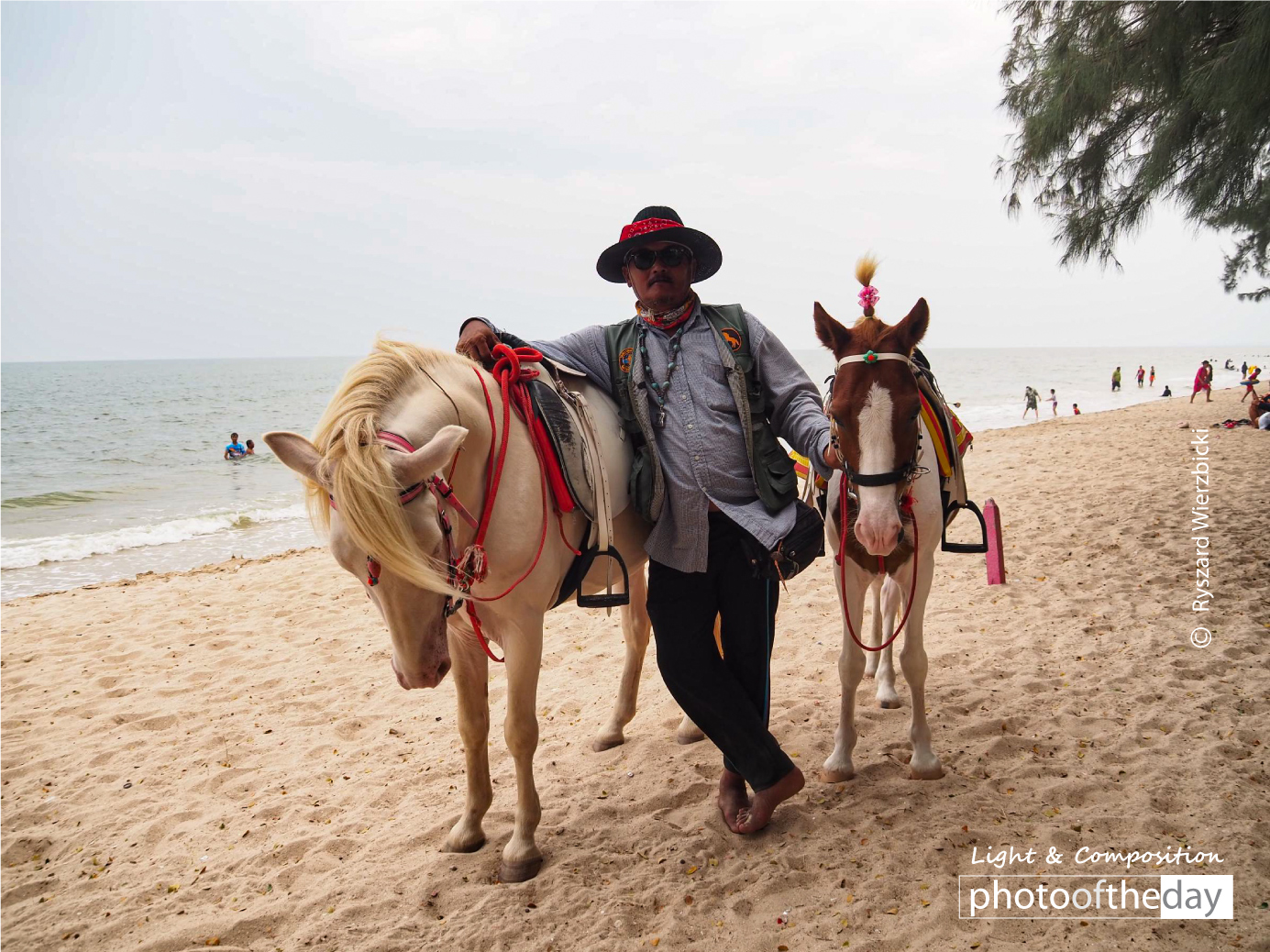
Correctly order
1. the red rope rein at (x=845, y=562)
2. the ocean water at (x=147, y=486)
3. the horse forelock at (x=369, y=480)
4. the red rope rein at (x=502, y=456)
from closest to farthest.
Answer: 1. the horse forelock at (x=369, y=480)
2. the red rope rein at (x=502, y=456)
3. the red rope rein at (x=845, y=562)
4. the ocean water at (x=147, y=486)

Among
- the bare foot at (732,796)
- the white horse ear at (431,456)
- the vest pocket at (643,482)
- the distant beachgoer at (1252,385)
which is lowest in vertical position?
the bare foot at (732,796)

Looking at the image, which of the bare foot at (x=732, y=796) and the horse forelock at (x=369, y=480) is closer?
the horse forelock at (x=369, y=480)

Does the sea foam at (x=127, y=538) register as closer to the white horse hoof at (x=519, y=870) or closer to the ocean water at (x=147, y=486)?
the ocean water at (x=147, y=486)

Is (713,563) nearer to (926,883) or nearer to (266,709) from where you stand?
(926,883)

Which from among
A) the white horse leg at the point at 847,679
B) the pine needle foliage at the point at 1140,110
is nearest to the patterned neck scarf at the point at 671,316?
the white horse leg at the point at 847,679

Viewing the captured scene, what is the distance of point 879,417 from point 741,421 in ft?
1.50

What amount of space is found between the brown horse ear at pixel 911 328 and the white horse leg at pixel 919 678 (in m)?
0.92

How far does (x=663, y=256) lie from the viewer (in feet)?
8.54

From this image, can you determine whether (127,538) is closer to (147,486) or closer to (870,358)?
(147,486)

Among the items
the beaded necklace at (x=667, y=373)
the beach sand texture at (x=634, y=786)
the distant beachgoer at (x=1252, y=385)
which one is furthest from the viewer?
the distant beachgoer at (x=1252, y=385)

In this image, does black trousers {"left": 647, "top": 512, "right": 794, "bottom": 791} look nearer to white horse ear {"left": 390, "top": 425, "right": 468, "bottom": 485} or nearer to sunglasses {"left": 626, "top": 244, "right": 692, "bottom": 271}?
sunglasses {"left": 626, "top": 244, "right": 692, "bottom": 271}

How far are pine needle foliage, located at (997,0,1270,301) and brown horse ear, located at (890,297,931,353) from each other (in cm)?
321

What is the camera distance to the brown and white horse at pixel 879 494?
92.7 inches

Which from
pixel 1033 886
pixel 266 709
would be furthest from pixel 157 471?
pixel 1033 886
